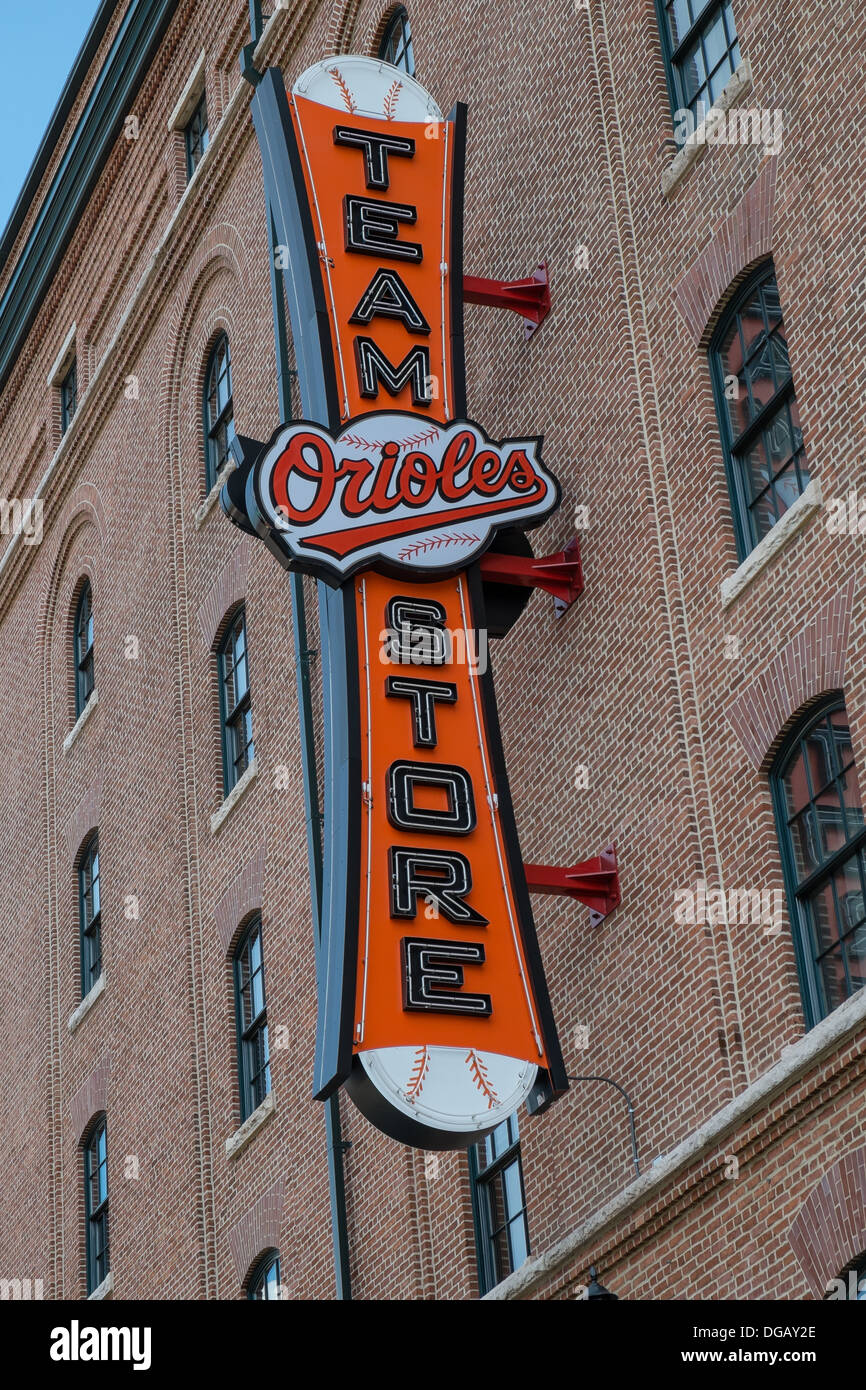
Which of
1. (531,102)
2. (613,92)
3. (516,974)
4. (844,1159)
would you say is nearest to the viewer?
(844,1159)

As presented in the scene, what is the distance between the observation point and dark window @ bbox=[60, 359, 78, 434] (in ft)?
119

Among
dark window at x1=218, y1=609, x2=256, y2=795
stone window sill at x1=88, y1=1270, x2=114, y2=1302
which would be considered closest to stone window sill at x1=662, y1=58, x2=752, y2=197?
dark window at x1=218, y1=609, x2=256, y2=795

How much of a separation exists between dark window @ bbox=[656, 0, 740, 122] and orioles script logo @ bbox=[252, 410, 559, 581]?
3213 millimetres

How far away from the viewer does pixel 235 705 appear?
90.3ft

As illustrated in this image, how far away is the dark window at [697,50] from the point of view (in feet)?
61.6

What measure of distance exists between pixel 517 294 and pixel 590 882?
572 centimetres

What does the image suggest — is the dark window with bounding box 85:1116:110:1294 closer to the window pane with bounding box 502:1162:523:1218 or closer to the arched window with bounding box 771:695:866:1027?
the window pane with bounding box 502:1162:523:1218

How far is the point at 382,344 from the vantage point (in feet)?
65.7

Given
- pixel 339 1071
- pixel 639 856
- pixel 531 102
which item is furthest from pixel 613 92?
pixel 339 1071

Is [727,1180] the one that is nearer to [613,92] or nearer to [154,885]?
[613,92]

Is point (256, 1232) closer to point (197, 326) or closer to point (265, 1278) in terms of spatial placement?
point (265, 1278)

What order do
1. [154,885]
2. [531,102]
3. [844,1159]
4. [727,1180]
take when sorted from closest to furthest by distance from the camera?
1. [844,1159]
2. [727,1180]
3. [531,102]
4. [154,885]

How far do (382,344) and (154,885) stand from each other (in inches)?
428

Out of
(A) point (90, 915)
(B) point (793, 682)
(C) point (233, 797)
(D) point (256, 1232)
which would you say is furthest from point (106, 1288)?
(B) point (793, 682)
